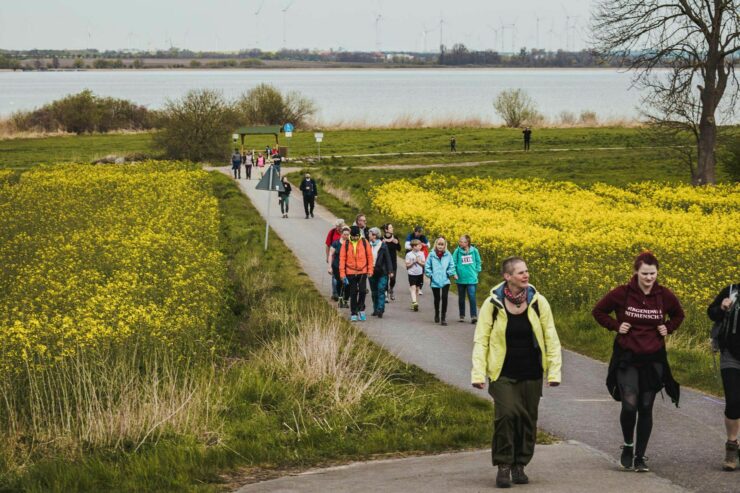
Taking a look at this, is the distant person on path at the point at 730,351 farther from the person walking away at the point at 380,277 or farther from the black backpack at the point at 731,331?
the person walking away at the point at 380,277

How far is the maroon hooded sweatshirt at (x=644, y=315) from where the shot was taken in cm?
1002

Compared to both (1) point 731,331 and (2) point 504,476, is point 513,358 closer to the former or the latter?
(2) point 504,476

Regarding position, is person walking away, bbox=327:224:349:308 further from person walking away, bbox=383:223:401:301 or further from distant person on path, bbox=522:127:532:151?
distant person on path, bbox=522:127:532:151

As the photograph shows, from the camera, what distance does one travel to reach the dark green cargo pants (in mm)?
9586

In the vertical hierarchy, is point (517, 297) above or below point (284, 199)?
above

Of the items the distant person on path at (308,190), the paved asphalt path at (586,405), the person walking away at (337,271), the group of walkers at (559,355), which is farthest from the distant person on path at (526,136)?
the group of walkers at (559,355)

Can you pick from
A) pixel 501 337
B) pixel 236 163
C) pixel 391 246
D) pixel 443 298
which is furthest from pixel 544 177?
pixel 501 337

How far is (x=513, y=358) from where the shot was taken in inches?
376

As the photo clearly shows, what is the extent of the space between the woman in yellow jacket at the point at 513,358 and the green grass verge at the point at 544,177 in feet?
28.6

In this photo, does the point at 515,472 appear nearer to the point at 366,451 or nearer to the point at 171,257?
the point at 366,451

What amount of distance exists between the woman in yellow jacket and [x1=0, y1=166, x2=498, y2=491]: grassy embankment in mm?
2056

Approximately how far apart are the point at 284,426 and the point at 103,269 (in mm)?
10392

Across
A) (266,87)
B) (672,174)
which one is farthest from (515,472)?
(266,87)

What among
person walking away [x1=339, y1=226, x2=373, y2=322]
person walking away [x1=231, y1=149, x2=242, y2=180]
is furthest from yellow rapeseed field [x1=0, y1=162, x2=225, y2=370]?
person walking away [x1=231, y1=149, x2=242, y2=180]
